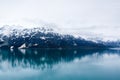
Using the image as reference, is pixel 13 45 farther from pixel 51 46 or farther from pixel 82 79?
pixel 82 79

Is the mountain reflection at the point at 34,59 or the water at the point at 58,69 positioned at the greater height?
the water at the point at 58,69

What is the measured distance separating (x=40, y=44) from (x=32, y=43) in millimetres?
8961

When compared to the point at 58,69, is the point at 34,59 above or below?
below

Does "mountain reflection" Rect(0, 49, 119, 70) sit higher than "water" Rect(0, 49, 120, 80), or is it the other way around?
"water" Rect(0, 49, 120, 80)

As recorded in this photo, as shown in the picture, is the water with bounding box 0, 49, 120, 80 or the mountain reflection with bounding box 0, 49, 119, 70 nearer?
the water with bounding box 0, 49, 120, 80

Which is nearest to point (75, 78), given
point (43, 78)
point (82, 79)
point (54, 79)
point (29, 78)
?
point (82, 79)

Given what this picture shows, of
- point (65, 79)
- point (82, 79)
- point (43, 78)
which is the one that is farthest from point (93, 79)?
point (43, 78)

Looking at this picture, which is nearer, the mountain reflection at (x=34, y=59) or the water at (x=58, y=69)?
the water at (x=58, y=69)

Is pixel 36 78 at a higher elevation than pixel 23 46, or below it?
higher

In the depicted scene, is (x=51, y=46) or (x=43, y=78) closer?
(x=43, y=78)

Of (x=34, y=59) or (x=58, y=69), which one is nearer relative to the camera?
(x=58, y=69)

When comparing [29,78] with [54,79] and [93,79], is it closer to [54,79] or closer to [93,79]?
[54,79]

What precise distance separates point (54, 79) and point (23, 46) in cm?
16160

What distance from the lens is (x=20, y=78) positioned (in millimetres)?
34219
